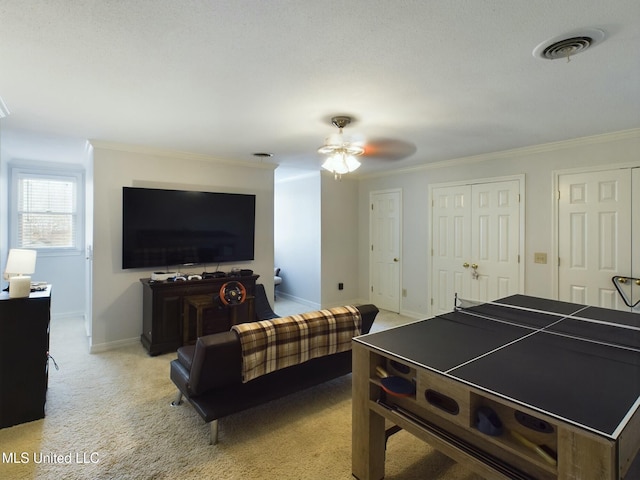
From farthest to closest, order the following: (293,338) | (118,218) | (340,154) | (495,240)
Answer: (495,240) < (118,218) < (340,154) < (293,338)

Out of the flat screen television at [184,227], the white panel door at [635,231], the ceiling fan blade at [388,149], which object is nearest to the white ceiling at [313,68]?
the ceiling fan blade at [388,149]

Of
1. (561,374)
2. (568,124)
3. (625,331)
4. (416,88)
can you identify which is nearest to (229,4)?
(416,88)

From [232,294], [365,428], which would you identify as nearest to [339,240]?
[232,294]

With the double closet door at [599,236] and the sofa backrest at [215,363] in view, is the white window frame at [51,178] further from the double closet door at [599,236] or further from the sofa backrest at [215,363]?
the double closet door at [599,236]

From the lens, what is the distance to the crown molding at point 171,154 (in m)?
3.80

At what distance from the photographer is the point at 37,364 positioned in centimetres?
248

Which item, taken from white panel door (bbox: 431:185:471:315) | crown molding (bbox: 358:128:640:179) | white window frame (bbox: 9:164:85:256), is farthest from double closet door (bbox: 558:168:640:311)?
white window frame (bbox: 9:164:85:256)

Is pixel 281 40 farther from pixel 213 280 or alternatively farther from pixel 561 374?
pixel 213 280

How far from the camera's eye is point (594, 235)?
11.6ft

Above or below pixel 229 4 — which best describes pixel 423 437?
below

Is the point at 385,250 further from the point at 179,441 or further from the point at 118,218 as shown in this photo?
the point at 179,441

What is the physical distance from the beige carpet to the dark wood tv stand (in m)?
0.74

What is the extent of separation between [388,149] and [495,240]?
6.00ft

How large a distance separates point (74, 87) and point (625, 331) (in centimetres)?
378
